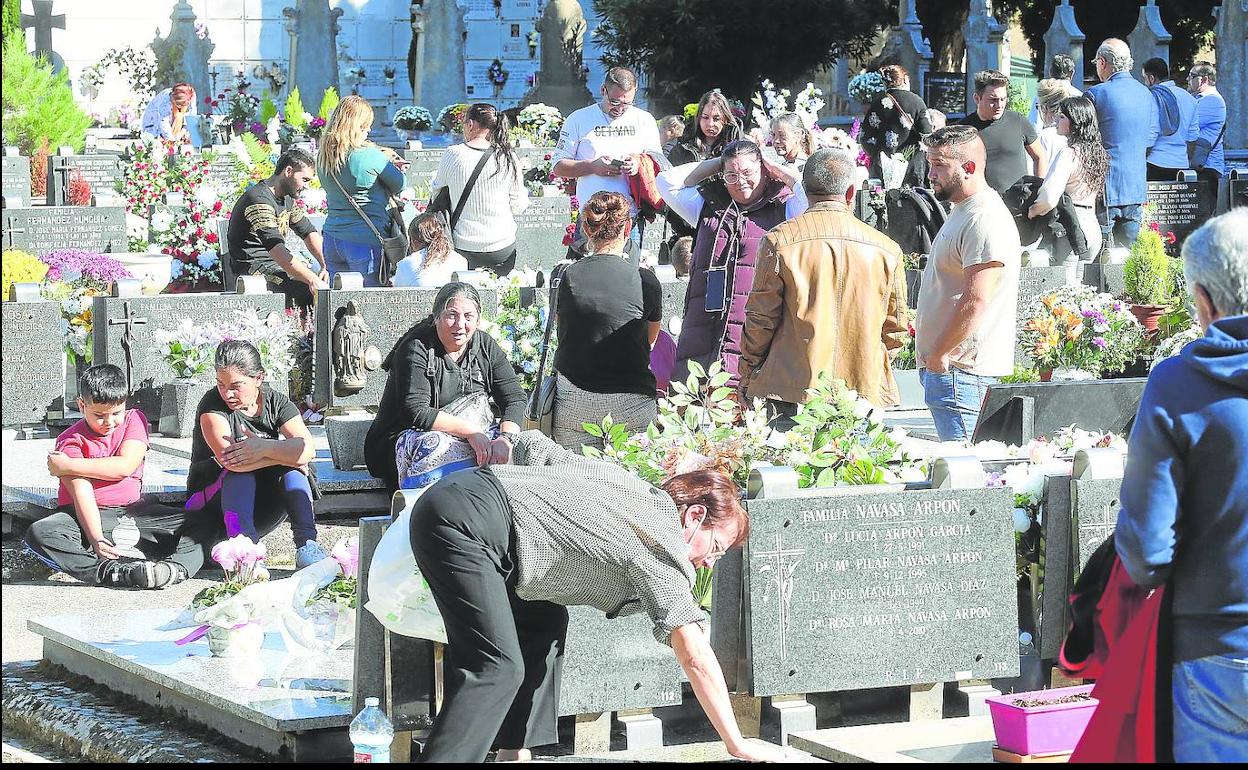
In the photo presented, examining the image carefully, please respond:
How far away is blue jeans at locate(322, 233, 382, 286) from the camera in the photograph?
10938mm

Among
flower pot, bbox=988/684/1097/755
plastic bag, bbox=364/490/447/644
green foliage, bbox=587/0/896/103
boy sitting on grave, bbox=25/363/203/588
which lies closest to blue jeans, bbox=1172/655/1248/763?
flower pot, bbox=988/684/1097/755

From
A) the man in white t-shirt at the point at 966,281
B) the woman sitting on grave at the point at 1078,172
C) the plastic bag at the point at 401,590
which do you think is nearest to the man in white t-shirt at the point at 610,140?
the woman sitting on grave at the point at 1078,172

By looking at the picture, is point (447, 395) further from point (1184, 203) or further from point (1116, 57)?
point (1184, 203)

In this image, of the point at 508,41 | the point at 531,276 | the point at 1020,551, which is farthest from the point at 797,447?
the point at 508,41

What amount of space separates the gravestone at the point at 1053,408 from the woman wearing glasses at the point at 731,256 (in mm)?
1089

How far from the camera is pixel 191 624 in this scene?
645 cm

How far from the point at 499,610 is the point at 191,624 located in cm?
233

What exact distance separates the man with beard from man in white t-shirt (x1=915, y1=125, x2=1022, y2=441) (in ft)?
15.7

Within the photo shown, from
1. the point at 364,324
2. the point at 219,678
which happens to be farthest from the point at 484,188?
the point at 219,678

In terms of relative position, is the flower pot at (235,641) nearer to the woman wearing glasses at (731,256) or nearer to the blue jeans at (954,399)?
the woman wearing glasses at (731,256)

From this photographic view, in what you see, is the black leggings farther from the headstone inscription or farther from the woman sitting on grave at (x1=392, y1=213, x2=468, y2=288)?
the woman sitting on grave at (x1=392, y1=213, x2=468, y2=288)

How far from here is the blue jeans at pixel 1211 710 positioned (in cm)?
355

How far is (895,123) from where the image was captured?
16.8 meters

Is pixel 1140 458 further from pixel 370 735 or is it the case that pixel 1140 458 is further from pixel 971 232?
pixel 971 232
